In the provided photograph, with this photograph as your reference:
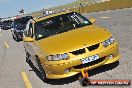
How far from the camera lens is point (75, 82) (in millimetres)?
8500

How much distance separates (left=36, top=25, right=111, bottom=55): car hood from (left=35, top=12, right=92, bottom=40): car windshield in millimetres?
321

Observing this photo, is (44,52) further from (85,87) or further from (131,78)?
(131,78)

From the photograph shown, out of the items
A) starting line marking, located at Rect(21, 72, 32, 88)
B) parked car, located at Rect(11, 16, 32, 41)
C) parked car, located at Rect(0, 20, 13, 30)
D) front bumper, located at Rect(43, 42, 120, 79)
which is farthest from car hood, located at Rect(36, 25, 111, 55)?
parked car, located at Rect(0, 20, 13, 30)

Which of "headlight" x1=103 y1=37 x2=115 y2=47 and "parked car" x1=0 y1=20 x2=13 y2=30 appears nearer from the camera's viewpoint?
"headlight" x1=103 y1=37 x2=115 y2=47

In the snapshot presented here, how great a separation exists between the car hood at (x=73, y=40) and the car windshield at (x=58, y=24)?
321mm

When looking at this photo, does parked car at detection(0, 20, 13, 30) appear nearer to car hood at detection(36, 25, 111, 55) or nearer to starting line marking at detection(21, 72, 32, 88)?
starting line marking at detection(21, 72, 32, 88)

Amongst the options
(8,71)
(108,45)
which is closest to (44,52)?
(108,45)

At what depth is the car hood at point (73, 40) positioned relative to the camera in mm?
8109

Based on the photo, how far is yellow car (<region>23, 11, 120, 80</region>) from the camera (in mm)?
7988

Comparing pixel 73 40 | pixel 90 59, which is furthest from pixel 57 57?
pixel 90 59

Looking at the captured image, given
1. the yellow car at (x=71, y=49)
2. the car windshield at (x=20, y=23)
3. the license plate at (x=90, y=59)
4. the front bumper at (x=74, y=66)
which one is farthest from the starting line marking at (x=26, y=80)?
the car windshield at (x=20, y=23)

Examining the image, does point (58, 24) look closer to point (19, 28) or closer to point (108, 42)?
point (108, 42)

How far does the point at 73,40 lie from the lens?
8.41m

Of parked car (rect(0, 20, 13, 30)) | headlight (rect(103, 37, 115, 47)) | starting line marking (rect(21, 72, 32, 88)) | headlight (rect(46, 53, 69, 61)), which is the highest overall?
headlight (rect(103, 37, 115, 47))
